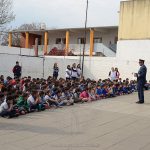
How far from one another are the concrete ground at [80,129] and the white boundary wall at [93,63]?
407 inches

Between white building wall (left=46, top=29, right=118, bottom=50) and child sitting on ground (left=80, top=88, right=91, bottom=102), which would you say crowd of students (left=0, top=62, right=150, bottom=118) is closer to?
child sitting on ground (left=80, top=88, right=91, bottom=102)

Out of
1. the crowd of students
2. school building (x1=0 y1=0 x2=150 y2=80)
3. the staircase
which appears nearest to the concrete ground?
the crowd of students

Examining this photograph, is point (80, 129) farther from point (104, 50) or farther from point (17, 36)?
point (17, 36)

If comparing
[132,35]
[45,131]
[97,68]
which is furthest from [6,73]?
[45,131]

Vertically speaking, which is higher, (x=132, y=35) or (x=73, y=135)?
(x=132, y=35)

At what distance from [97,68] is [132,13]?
527 cm

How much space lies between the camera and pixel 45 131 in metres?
10.1

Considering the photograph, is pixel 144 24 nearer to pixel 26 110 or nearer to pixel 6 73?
pixel 6 73

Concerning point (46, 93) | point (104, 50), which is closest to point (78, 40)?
point (104, 50)

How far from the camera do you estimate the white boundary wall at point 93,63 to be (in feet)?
79.1

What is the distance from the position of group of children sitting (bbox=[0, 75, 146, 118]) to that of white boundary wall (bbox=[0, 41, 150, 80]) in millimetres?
6635

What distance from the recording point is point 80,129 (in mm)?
10469

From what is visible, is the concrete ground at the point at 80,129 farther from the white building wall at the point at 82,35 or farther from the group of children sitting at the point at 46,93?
the white building wall at the point at 82,35

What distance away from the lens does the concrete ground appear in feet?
28.6
